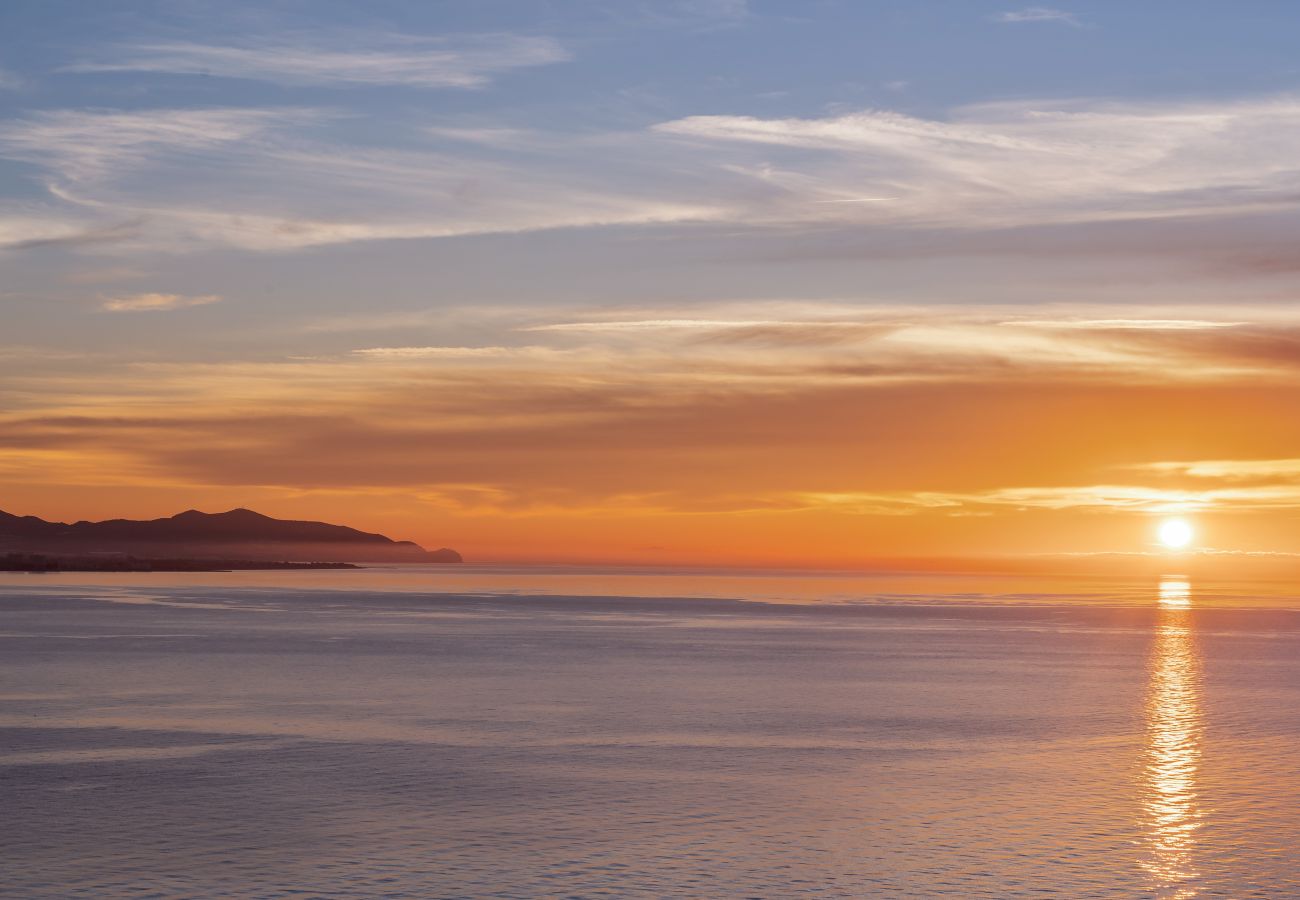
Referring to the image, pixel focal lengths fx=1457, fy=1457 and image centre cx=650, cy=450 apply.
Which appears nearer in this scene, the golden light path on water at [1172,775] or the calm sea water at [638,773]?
the calm sea water at [638,773]

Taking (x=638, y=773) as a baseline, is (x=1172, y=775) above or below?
above

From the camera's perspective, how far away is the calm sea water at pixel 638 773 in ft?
58.0

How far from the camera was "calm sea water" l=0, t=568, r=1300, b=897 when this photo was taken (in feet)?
58.0

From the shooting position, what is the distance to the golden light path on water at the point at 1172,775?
18.1 meters

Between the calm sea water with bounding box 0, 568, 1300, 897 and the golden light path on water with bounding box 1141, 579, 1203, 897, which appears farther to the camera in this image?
the golden light path on water with bounding box 1141, 579, 1203, 897

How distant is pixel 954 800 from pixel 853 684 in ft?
61.4

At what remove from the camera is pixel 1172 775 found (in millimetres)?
25156

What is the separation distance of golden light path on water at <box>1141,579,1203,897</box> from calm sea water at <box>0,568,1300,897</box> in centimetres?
8

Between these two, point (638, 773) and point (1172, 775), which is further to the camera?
point (1172, 775)

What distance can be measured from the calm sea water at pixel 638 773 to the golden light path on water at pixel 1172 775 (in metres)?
0.08

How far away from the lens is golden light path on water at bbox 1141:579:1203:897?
18.1 metres

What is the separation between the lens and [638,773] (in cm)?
2450

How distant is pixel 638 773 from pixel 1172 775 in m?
9.24

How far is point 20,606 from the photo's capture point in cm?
8631
